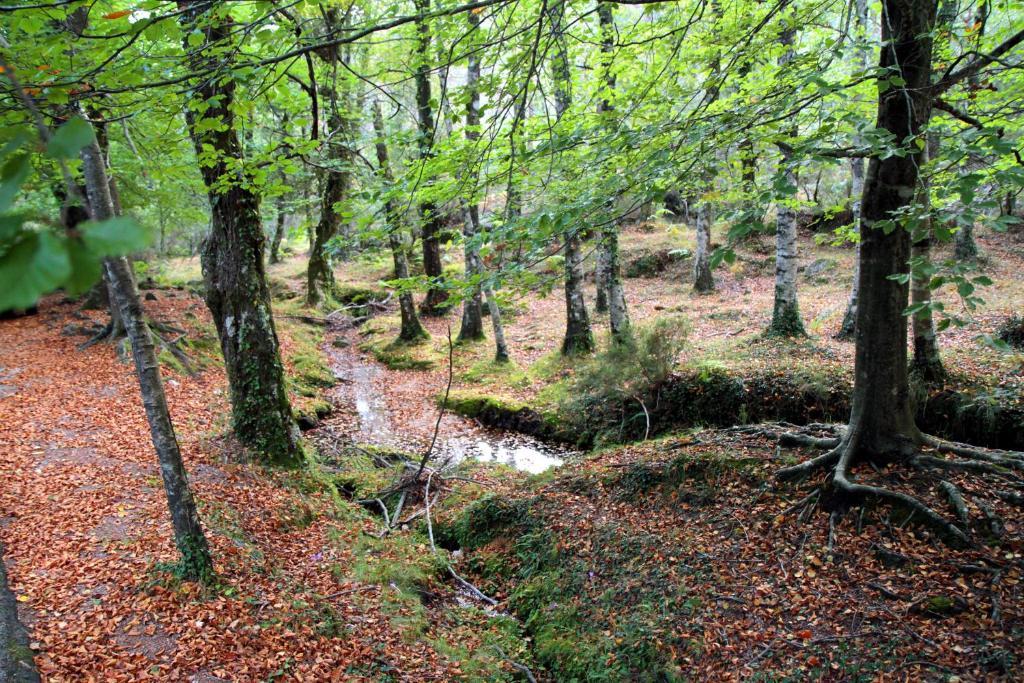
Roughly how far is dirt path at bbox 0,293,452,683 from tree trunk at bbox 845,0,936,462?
451 cm

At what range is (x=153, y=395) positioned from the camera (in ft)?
14.0

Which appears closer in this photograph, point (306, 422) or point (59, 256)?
point (59, 256)

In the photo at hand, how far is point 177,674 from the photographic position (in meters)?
3.84

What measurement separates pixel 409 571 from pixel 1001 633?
5.06m

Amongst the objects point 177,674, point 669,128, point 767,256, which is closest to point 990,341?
point 669,128

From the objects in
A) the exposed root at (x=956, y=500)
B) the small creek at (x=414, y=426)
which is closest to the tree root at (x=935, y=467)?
the exposed root at (x=956, y=500)

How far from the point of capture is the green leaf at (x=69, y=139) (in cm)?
97

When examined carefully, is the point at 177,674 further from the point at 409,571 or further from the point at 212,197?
the point at 212,197

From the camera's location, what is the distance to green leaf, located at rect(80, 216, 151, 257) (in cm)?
84

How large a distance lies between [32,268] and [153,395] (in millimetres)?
4012

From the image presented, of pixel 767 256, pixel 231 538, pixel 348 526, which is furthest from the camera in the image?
pixel 767 256

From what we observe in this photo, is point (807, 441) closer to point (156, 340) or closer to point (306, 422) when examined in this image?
point (306, 422)

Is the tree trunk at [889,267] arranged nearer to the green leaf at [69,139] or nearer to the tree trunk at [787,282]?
the green leaf at [69,139]

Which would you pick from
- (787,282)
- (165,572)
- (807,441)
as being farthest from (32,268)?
(787,282)
